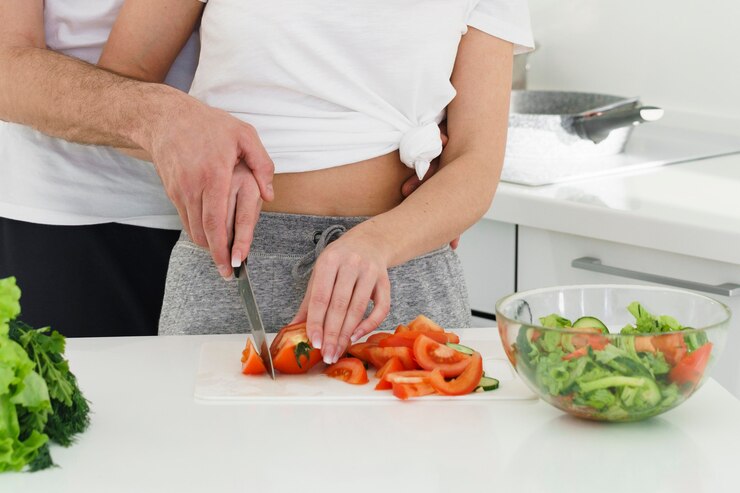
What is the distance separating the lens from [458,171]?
1.37 meters

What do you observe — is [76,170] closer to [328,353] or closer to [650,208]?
[328,353]

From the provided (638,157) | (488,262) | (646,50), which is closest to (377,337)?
(488,262)

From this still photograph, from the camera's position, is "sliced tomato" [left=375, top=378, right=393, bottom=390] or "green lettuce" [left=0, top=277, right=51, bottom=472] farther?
"sliced tomato" [left=375, top=378, right=393, bottom=390]

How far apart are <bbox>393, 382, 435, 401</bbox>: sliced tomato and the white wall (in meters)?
1.47

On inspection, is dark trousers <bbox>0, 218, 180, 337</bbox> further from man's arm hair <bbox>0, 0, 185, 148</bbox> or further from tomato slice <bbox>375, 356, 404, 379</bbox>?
tomato slice <bbox>375, 356, 404, 379</bbox>

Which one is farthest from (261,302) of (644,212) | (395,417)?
(644,212)

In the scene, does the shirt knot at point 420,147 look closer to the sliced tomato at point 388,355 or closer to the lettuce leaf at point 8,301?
the sliced tomato at point 388,355

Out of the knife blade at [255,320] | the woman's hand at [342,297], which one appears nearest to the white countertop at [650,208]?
the woman's hand at [342,297]

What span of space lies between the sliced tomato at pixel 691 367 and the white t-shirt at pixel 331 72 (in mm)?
540

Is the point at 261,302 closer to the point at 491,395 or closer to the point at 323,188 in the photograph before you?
the point at 323,188

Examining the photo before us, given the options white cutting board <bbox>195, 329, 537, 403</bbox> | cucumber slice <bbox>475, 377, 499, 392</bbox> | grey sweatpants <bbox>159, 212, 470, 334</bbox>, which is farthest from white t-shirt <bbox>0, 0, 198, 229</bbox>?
cucumber slice <bbox>475, 377, 499, 392</bbox>

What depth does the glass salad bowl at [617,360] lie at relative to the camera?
90 cm

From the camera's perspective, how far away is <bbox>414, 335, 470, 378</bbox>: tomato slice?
105cm

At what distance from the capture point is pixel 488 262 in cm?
202
